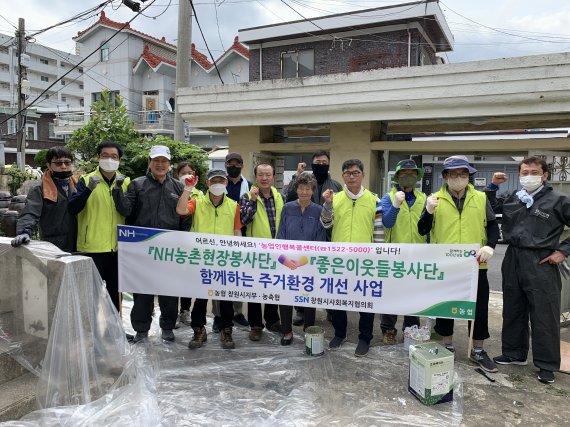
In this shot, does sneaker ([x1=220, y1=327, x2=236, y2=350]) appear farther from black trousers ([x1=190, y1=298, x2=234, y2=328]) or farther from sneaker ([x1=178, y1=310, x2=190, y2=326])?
sneaker ([x1=178, y1=310, x2=190, y2=326])

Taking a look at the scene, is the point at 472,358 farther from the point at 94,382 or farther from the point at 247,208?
the point at 94,382

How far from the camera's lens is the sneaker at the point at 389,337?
414 centimetres

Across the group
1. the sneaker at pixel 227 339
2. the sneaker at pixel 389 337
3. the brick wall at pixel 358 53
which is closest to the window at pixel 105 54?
the brick wall at pixel 358 53

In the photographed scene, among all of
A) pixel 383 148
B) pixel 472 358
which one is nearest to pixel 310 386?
pixel 472 358

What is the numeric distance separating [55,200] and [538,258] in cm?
410

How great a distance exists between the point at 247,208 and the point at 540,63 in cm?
377

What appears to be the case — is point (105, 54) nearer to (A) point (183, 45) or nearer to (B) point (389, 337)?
(A) point (183, 45)

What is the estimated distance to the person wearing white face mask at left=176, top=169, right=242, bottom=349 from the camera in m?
3.87

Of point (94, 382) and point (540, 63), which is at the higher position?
point (540, 63)

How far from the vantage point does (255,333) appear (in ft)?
13.9

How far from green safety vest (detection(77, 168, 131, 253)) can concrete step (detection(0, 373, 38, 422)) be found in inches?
47.4

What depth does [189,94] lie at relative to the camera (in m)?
7.18

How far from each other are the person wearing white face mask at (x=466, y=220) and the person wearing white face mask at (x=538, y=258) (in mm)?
210

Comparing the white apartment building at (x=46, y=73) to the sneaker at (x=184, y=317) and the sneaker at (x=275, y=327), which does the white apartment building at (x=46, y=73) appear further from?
the sneaker at (x=275, y=327)
